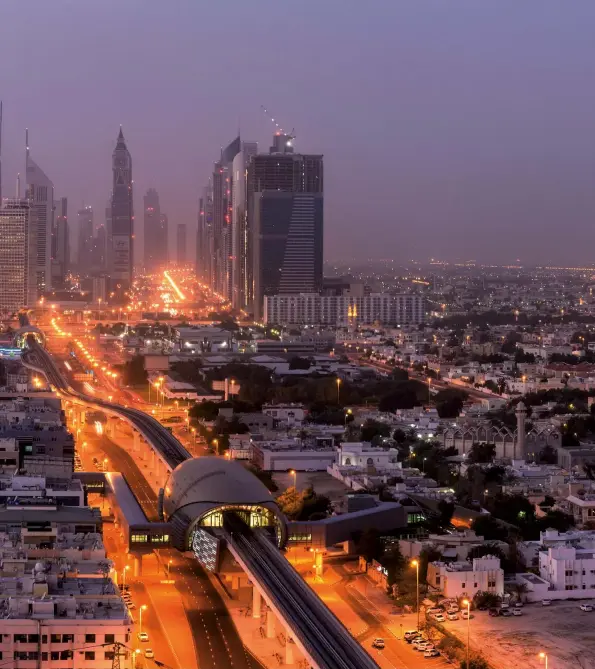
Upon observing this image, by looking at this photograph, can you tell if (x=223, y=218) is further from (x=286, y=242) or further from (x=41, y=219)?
(x=286, y=242)

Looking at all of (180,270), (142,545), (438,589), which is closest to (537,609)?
(438,589)

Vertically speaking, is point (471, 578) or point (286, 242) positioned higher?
point (286, 242)

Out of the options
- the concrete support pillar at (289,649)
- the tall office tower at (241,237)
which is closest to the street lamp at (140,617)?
the concrete support pillar at (289,649)

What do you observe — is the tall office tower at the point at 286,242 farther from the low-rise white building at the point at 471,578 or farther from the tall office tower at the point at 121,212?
the low-rise white building at the point at 471,578

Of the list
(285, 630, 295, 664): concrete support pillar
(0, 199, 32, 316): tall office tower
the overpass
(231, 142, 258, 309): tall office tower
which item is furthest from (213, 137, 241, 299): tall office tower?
(285, 630, 295, 664): concrete support pillar

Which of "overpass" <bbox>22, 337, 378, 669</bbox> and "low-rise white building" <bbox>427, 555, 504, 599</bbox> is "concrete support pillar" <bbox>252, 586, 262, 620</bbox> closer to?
"overpass" <bbox>22, 337, 378, 669</bbox>

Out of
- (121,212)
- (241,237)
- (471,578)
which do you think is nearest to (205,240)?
(121,212)

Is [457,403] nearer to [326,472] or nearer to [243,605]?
[326,472]
